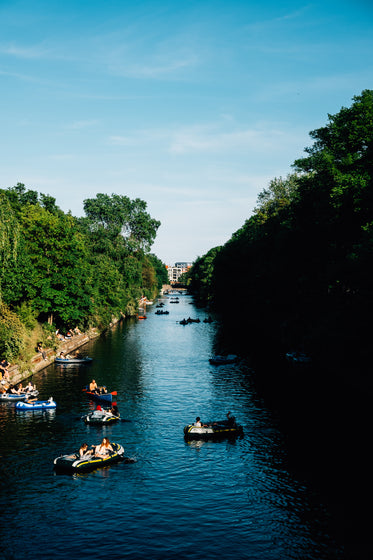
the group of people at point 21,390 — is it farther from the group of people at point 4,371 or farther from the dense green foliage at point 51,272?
the dense green foliage at point 51,272

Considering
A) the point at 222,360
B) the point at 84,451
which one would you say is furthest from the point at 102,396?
the point at 222,360

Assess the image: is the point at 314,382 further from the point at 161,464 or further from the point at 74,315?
the point at 74,315

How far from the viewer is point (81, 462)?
96.6 feet

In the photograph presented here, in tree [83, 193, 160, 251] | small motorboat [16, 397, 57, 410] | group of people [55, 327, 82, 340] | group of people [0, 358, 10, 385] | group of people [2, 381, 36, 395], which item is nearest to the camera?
small motorboat [16, 397, 57, 410]

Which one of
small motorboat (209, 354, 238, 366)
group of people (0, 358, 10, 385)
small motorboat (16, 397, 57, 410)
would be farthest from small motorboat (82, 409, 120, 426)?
small motorboat (209, 354, 238, 366)

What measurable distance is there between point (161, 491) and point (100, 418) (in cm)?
1205

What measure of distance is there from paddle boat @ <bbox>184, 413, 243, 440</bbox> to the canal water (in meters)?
0.67

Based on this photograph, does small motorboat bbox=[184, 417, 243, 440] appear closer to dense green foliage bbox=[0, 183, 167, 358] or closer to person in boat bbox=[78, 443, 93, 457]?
person in boat bbox=[78, 443, 93, 457]

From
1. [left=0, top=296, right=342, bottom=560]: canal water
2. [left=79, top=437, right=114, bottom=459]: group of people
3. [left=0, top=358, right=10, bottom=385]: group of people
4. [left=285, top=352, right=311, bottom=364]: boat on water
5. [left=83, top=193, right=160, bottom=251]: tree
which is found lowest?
[left=0, top=296, right=342, bottom=560]: canal water

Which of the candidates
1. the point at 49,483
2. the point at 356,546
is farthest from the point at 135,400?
the point at 356,546

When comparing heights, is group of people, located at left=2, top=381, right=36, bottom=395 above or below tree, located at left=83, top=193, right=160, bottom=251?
below

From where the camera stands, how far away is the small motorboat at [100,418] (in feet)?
125

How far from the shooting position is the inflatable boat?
35.4 m

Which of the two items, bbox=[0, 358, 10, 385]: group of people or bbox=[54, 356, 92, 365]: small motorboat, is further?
bbox=[54, 356, 92, 365]: small motorboat
